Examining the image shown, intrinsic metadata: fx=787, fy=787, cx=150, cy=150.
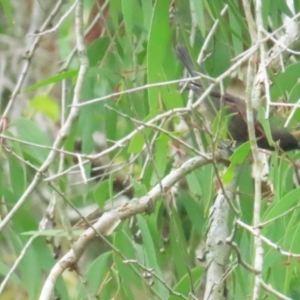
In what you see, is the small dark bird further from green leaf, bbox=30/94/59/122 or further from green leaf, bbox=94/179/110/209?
green leaf, bbox=30/94/59/122

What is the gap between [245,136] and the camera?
168 centimetres

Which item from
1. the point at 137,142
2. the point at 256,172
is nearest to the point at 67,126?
the point at 137,142

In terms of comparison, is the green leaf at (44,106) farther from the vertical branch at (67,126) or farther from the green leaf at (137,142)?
the green leaf at (137,142)

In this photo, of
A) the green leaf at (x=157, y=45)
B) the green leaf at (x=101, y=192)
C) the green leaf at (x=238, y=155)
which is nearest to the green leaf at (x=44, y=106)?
the green leaf at (x=101, y=192)

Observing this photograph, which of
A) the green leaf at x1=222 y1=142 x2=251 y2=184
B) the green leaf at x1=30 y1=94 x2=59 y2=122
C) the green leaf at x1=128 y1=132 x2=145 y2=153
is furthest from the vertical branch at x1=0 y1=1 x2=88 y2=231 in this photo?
the green leaf at x1=30 y1=94 x2=59 y2=122

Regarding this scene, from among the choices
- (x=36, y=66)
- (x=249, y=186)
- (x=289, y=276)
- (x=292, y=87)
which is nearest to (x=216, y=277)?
(x=289, y=276)

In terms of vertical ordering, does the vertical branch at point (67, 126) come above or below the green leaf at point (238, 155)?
above

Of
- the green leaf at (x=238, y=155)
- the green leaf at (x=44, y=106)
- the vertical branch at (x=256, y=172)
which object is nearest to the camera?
the vertical branch at (x=256, y=172)

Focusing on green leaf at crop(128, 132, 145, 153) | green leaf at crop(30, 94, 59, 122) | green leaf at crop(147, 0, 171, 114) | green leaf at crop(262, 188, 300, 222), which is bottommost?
green leaf at crop(262, 188, 300, 222)

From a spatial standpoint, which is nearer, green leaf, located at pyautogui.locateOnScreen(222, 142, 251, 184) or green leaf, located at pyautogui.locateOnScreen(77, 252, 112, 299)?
green leaf, located at pyautogui.locateOnScreen(222, 142, 251, 184)

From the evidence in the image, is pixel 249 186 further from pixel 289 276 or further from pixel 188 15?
pixel 188 15

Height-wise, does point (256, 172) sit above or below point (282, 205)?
above

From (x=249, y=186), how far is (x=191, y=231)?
1.35 ft

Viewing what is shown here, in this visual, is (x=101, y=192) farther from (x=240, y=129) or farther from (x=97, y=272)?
(x=240, y=129)
